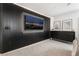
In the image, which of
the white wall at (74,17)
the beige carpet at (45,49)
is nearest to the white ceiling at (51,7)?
the white wall at (74,17)

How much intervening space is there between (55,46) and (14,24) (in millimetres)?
897

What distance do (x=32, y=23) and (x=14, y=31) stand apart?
43 cm

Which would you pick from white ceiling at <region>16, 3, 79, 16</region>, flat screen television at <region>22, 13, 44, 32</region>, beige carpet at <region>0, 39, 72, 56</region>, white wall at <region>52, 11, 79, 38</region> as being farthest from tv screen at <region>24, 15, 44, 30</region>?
white wall at <region>52, 11, 79, 38</region>

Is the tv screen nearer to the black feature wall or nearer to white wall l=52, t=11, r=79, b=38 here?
the black feature wall

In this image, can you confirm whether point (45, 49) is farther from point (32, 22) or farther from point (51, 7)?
point (51, 7)

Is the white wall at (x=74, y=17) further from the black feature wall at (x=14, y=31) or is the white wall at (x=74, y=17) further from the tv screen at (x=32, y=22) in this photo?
the tv screen at (x=32, y=22)

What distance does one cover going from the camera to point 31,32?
180 centimetres

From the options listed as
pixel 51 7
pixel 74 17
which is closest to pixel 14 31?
pixel 51 7

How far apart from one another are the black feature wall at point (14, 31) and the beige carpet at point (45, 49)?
9cm

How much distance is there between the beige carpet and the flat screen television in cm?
28

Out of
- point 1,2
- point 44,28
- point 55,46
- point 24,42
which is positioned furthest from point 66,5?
point 1,2

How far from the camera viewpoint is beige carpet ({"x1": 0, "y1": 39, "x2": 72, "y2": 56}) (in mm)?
1636

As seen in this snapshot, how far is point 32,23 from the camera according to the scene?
1.74 meters

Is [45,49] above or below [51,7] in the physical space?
below
